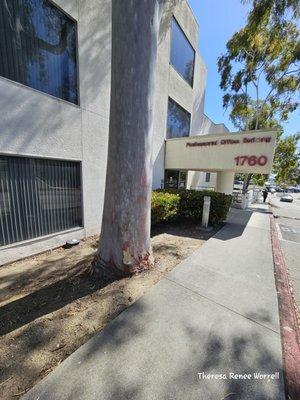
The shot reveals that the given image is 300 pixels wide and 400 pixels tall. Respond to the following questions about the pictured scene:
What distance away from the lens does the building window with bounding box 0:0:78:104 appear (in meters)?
4.17

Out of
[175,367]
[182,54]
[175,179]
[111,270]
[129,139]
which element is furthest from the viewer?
[175,179]

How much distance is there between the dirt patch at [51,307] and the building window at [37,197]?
77cm

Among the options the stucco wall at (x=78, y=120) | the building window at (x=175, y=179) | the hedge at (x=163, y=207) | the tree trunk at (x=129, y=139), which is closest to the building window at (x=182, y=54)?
the stucco wall at (x=78, y=120)

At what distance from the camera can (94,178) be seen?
254 inches

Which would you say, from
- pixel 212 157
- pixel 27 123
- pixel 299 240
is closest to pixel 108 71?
pixel 27 123

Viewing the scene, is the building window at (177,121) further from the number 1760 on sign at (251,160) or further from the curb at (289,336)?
the curb at (289,336)

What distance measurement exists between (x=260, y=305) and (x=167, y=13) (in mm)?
11705

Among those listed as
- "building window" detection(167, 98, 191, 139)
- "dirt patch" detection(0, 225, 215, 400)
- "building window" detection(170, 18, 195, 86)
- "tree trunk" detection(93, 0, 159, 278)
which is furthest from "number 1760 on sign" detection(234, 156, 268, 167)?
"building window" detection(170, 18, 195, 86)

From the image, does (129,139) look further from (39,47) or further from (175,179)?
(175,179)

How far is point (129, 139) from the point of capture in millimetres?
3426

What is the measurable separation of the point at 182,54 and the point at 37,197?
35.7 feet

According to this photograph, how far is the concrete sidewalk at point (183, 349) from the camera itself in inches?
75.5

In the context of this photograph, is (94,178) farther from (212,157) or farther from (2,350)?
(212,157)

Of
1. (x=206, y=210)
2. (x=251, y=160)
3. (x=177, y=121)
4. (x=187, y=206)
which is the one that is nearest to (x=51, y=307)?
(x=206, y=210)
